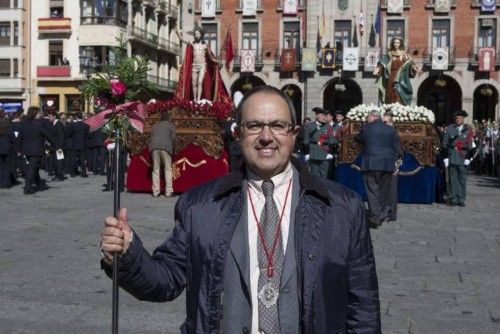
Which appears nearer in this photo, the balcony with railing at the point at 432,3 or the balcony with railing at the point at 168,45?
the balcony with railing at the point at 432,3

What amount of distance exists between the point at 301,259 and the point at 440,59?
144 ft

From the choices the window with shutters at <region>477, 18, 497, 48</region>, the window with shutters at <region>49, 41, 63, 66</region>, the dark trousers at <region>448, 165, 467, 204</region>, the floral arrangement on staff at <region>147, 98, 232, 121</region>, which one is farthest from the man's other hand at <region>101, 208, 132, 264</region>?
the window with shutters at <region>49, 41, 63, 66</region>

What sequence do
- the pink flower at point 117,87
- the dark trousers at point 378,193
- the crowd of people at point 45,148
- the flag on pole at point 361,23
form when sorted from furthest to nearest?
the flag on pole at point 361,23
the crowd of people at point 45,148
the dark trousers at point 378,193
the pink flower at point 117,87

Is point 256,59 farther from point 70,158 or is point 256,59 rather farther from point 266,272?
point 266,272

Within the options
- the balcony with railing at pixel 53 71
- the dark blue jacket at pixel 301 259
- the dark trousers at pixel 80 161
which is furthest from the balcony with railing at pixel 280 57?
the dark blue jacket at pixel 301 259

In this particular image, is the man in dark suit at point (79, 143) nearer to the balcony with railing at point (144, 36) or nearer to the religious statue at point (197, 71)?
the religious statue at point (197, 71)

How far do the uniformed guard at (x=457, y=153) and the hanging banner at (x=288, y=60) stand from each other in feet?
105

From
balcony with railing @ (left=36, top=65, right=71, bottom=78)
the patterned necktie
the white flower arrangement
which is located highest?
balcony with railing @ (left=36, top=65, right=71, bottom=78)

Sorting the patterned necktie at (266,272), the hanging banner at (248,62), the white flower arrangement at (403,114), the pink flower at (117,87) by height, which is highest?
the hanging banner at (248,62)

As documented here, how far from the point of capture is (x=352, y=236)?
2.70 m

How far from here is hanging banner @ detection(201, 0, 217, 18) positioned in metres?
48.0

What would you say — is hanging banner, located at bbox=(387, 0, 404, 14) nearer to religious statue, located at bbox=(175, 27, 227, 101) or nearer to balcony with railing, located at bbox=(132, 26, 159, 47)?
balcony with railing, located at bbox=(132, 26, 159, 47)

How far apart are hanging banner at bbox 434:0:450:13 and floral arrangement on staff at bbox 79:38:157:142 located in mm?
44718

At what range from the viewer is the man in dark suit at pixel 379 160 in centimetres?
1112
